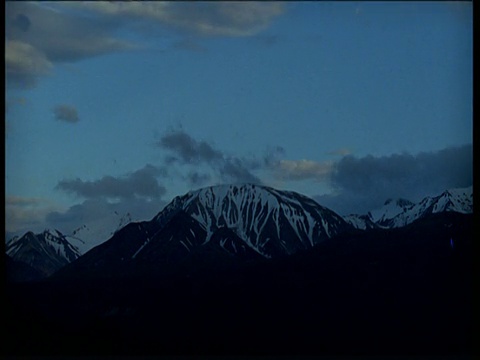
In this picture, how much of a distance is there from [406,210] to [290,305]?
1186 mm

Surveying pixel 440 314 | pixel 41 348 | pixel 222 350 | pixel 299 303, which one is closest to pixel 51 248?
pixel 41 348

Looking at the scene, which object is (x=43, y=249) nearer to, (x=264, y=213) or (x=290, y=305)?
(x=264, y=213)

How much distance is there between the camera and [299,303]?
6.63m

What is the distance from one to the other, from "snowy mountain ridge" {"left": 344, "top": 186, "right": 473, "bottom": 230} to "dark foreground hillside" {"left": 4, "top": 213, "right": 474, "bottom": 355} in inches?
3.0

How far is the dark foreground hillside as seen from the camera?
6.40m

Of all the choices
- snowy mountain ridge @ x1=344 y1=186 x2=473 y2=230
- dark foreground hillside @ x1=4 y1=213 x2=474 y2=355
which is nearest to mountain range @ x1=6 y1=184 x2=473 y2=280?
snowy mountain ridge @ x1=344 y1=186 x2=473 y2=230

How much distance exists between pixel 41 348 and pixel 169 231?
4.35 feet

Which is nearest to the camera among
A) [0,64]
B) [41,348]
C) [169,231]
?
[0,64]

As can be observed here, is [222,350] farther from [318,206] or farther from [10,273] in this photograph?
[10,273]

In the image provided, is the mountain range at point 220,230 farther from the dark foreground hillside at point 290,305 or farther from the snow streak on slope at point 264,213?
the dark foreground hillside at point 290,305

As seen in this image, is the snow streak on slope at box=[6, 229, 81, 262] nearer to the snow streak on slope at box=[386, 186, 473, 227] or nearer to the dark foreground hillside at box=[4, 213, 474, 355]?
the dark foreground hillside at box=[4, 213, 474, 355]

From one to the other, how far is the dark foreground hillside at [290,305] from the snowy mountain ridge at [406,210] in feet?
0.25

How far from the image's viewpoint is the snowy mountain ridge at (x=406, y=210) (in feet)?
21.1

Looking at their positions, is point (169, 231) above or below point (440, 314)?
above
